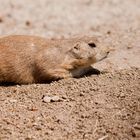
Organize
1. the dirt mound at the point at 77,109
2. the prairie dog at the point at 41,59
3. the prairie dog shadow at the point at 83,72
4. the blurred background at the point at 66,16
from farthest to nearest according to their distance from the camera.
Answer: the blurred background at the point at 66,16
the prairie dog shadow at the point at 83,72
the prairie dog at the point at 41,59
the dirt mound at the point at 77,109

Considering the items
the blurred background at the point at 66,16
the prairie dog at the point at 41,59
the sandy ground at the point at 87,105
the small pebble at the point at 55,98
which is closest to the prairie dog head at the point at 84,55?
the prairie dog at the point at 41,59

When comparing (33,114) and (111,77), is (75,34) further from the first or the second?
(33,114)

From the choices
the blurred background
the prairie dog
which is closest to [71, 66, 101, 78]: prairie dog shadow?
the prairie dog

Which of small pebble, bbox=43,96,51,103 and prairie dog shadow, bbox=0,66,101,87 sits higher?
prairie dog shadow, bbox=0,66,101,87

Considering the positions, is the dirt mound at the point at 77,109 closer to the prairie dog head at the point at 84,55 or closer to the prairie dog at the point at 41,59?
the prairie dog at the point at 41,59

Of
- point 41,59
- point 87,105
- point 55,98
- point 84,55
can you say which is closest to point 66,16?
point 84,55

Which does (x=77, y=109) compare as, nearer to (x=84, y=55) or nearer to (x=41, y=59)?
(x=41, y=59)

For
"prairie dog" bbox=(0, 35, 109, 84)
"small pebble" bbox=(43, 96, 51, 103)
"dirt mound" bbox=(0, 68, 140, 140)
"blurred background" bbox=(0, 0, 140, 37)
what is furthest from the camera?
"blurred background" bbox=(0, 0, 140, 37)

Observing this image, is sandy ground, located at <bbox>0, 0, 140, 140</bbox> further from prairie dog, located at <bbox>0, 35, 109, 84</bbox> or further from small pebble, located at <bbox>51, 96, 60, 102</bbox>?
prairie dog, located at <bbox>0, 35, 109, 84</bbox>
